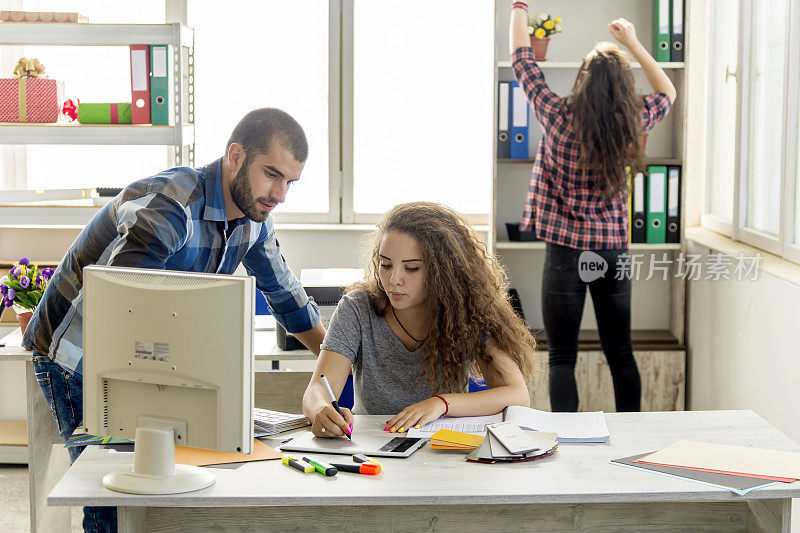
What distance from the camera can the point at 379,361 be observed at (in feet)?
7.58

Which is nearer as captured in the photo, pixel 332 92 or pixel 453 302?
pixel 453 302

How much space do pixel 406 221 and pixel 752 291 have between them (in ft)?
5.35

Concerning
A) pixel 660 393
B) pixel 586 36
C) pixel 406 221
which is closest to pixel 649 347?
pixel 660 393

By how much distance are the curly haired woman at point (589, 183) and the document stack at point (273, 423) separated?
1.62 meters


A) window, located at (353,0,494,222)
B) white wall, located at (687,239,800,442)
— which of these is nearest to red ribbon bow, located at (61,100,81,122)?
window, located at (353,0,494,222)

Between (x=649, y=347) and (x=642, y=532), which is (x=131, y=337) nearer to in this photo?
(x=642, y=532)

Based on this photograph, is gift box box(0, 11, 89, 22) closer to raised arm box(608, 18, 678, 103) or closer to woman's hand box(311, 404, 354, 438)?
raised arm box(608, 18, 678, 103)

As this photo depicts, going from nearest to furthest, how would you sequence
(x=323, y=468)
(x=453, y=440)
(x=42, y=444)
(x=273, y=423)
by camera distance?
(x=323, y=468) → (x=453, y=440) → (x=273, y=423) → (x=42, y=444)

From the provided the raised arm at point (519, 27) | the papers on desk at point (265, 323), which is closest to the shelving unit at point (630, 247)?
the raised arm at point (519, 27)

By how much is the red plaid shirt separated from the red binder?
1.44 metres

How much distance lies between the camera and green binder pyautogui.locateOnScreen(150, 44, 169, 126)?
3.69 metres

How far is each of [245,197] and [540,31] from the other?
2.11m

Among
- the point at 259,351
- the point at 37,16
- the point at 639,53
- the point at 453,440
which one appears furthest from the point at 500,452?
the point at 37,16

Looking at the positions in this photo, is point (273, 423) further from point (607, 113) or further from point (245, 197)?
point (607, 113)
